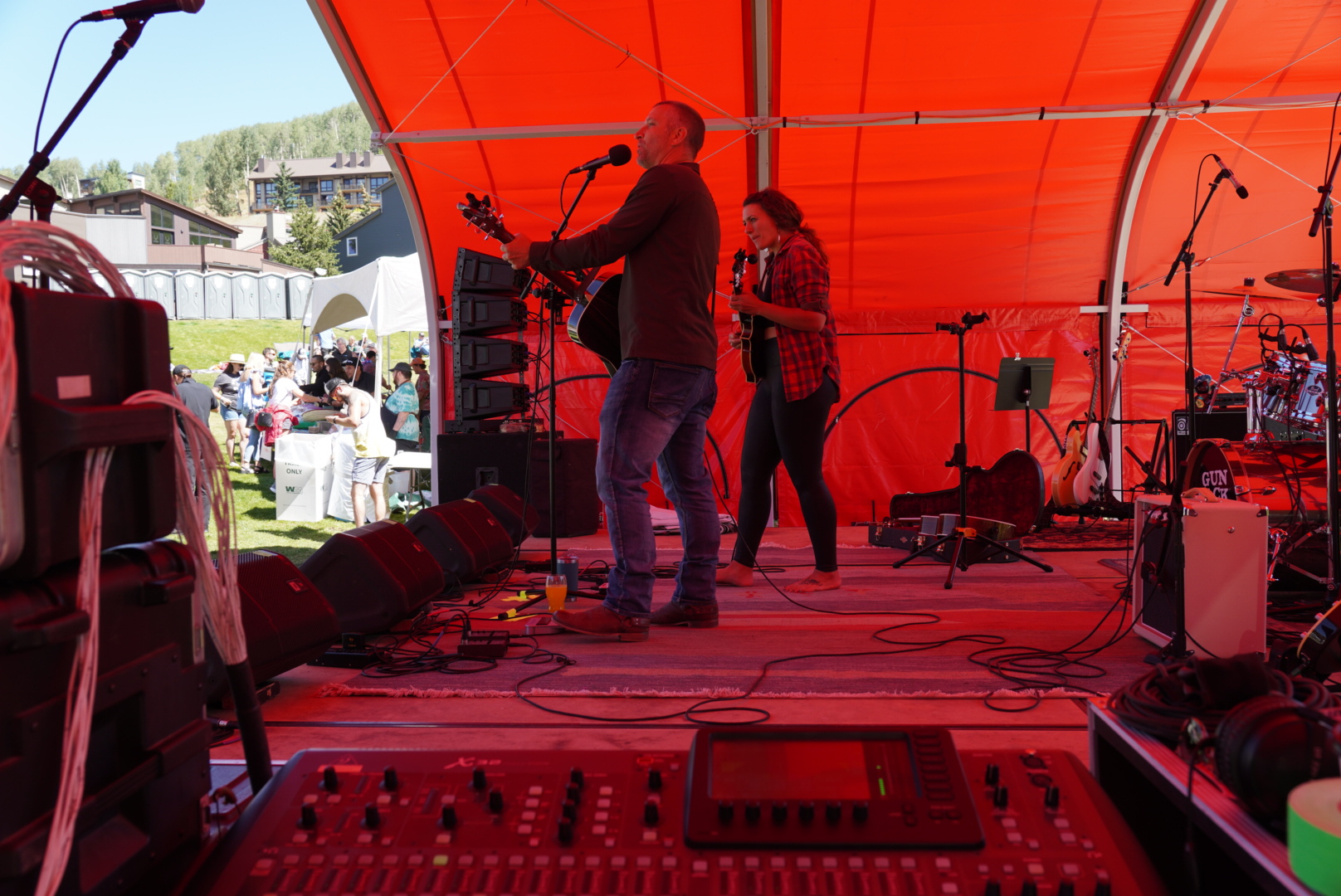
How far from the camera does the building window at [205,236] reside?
188 feet

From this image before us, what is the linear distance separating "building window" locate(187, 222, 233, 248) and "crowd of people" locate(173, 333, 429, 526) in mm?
49785

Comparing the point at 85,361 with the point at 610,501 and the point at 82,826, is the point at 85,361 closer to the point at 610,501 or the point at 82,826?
the point at 82,826

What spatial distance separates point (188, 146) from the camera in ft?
266

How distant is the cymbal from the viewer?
464cm

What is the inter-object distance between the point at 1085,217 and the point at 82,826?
8102mm

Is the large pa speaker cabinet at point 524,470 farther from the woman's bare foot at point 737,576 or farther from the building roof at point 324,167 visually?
the building roof at point 324,167

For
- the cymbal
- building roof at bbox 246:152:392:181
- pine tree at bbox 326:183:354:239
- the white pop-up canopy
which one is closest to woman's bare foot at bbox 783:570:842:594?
the cymbal

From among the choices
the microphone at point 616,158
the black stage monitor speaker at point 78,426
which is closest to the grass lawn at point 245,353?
the black stage monitor speaker at point 78,426

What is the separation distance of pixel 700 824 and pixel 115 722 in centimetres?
52

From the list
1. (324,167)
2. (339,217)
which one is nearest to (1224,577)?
(339,217)

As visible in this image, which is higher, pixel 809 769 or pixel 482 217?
pixel 482 217

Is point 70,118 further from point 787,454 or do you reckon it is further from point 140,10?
point 787,454

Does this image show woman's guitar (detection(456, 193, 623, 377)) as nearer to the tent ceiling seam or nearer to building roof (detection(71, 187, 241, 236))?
the tent ceiling seam

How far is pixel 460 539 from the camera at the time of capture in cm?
411
